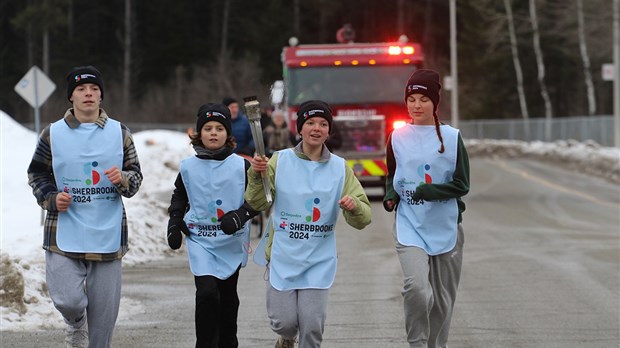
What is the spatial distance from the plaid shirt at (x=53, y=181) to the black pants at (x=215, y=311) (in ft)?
1.84

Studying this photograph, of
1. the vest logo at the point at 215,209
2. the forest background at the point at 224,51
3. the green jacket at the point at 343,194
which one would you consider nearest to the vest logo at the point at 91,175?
the vest logo at the point at 215,209

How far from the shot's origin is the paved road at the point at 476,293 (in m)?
9.59

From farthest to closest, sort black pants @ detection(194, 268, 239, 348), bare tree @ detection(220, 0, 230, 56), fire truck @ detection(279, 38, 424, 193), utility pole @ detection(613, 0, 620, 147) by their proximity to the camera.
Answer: bare tree @ detection(220, 0, 230, 56) < utility pole @ detection(613, 0, 620, 147) < fire truck @ detection(279, 38, 424, 193) < black pants @ detection(194, 268, 239, 348)

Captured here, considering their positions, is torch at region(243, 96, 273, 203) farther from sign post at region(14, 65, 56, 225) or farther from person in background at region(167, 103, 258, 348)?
sign post at region(14, 65, 56, 225)

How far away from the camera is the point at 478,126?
67250mm

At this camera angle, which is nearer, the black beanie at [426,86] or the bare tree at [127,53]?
the black beanie at [426,86]

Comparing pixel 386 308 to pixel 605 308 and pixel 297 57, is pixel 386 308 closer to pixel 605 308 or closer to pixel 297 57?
pixel 605 308

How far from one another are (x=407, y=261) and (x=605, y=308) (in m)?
3.92

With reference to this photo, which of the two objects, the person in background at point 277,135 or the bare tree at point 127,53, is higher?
the bare tree at point 127,53

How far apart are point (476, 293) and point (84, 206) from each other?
223 inches

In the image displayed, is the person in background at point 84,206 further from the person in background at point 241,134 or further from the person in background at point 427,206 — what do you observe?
the person in background at point 241,134

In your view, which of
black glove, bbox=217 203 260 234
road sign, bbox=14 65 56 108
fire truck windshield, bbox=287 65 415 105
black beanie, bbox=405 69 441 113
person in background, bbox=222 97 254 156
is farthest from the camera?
fire truck windshield, bbox=287 65 415 105

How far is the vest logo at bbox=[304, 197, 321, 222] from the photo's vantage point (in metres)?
7.08

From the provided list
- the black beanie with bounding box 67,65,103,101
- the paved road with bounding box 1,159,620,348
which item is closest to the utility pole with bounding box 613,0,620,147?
the paved road with bounding box 1,159,620,348
